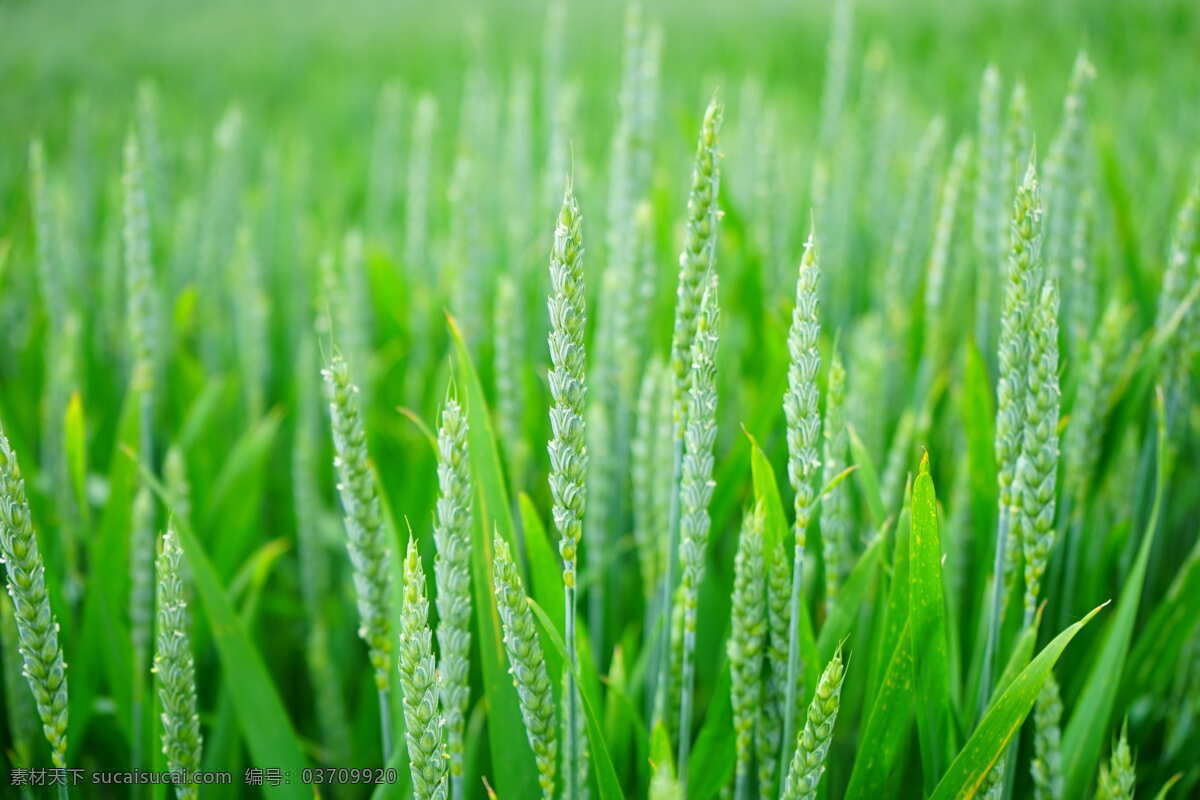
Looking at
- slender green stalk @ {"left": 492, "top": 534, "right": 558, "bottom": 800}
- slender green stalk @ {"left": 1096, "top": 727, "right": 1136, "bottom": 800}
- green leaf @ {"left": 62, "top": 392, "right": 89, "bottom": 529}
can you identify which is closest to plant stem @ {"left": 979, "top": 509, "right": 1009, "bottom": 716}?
slender green stalk @ {"left": 1096, "top": 727, "right": 1136, "bottom": 800}

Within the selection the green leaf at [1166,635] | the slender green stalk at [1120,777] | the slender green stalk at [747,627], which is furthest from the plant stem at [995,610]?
the green leaf at [1166,635]

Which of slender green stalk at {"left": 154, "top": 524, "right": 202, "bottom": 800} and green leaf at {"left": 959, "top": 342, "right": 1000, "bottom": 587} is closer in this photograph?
slender green stalk at {"left": 154, "top": 524, "right": 202, "bottom": 800}

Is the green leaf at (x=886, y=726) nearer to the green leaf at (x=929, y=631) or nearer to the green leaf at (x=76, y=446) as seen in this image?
the green leaf at (x=929, y=631)

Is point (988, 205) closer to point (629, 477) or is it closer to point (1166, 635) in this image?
point (1166, 635)

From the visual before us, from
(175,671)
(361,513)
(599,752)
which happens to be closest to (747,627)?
(599,752)

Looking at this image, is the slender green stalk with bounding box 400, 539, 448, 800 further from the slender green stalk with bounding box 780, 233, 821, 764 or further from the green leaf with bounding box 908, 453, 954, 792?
the green leaf with bounding box 908, 453, 954, 792

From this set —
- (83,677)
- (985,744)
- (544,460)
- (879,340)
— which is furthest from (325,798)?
(879,340)

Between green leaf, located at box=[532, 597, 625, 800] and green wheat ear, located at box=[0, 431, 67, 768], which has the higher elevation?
green wheat ear, located at box=[0, 431, 67, 768]
